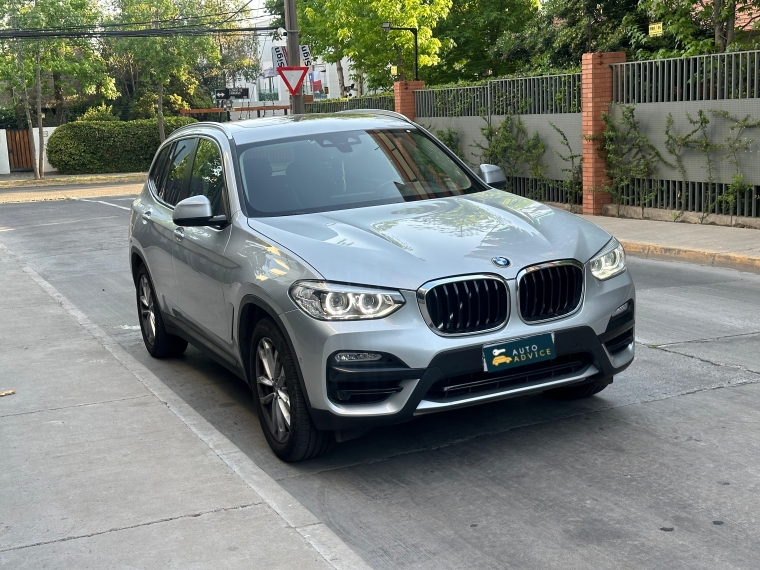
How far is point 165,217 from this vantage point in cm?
714

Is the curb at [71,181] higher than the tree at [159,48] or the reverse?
the reverse

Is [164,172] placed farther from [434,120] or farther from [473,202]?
[434,120]

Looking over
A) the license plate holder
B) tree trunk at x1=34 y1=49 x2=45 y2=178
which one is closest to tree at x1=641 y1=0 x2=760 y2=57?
the license plate holder

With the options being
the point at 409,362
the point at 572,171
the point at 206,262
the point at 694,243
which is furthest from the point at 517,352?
the point at 572,171

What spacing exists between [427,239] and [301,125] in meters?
1.87

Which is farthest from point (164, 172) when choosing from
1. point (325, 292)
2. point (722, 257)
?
point (722, 257)

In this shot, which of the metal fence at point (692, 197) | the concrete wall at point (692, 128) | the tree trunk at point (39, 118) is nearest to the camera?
the concrete wall at point (692, 128)

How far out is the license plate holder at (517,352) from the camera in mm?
4832

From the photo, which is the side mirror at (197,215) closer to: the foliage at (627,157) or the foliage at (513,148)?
the foliage at (627,157)

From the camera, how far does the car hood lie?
4.88 m

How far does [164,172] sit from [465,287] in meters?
3.56

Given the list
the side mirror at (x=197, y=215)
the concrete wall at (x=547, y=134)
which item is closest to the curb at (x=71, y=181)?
the concrete wall at (x=547, y=134)

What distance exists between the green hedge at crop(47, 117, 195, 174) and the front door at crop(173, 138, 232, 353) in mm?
37652

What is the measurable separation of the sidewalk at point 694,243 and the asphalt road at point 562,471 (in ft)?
13.7
